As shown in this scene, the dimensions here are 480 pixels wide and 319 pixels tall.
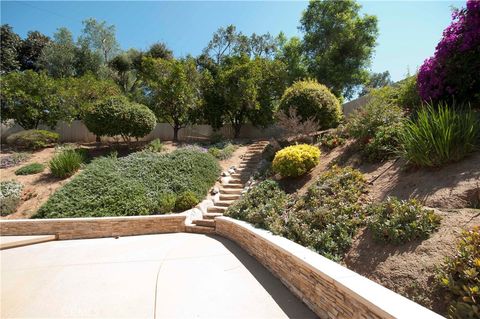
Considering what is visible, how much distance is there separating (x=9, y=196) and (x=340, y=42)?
17760 millimetres

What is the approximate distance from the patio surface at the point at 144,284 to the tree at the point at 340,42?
14.4 m

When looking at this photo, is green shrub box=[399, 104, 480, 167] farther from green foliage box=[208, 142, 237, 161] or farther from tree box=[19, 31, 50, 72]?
tree box=[19, 31, 50, 72]

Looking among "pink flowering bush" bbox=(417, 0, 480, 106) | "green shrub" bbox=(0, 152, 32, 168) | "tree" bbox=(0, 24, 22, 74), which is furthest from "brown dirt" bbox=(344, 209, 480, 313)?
"tree" bbox=(0, 24, 22, 74)

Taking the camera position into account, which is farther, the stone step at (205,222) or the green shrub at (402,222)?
the stone step at (205,222)

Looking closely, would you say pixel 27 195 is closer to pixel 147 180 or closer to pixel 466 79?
pixel 147 180

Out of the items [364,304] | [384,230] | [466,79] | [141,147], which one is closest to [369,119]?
[466,79]

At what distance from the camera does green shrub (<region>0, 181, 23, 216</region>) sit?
8359 millimetres

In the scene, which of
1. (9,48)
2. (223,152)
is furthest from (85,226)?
(9,48)

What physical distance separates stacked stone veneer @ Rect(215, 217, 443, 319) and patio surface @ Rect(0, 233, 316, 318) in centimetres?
16

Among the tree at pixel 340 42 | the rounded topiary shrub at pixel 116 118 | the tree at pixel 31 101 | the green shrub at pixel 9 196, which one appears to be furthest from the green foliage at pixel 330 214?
the tree at pixel 31 101

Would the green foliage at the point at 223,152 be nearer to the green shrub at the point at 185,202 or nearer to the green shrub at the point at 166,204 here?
the green shrub at the point at 185,202

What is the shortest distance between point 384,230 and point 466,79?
358 centimetres

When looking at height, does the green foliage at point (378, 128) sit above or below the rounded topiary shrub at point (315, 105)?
below

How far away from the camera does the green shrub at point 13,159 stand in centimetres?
1125
